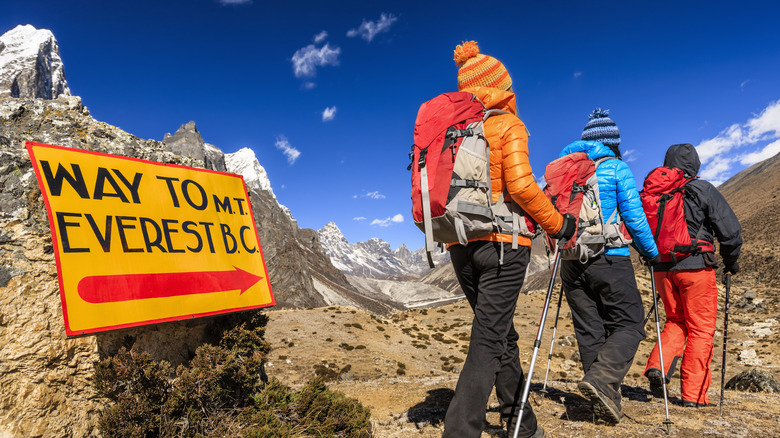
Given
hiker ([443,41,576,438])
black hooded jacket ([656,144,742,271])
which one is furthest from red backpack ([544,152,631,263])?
black hooded jacket ([656,144,742,271])

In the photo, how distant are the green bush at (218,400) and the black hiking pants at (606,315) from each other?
303cm

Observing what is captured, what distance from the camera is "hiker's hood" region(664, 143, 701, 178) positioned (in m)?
6.47

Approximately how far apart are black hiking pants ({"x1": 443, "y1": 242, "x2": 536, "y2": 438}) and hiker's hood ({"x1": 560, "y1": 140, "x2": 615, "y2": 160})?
2.78 meters

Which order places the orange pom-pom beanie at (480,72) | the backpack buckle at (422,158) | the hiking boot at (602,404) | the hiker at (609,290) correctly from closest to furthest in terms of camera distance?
the backpack buckle at (422,158) < the orange pom-pom beanie at (480,72) < the hiking boot at (602,404) < the hiker at (609,290)

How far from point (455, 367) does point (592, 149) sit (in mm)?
14054

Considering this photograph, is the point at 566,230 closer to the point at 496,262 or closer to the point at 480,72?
the point at 496,262

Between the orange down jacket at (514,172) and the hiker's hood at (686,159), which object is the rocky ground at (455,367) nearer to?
the orange down jacket at (514,172)

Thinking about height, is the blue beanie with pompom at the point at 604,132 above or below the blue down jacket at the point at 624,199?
above

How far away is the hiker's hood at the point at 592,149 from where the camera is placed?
5.51 metres

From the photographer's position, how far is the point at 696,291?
19.3 feet

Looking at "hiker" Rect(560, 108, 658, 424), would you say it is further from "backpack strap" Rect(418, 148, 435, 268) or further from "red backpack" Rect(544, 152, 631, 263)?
"backpack strap" Rect(418, 148, 435, 268)

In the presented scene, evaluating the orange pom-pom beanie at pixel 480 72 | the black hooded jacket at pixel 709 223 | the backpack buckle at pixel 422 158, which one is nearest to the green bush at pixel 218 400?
the backpack buckle at pixel 422 158

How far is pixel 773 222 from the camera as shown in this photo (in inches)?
3282

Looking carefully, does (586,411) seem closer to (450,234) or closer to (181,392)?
(450,234)
